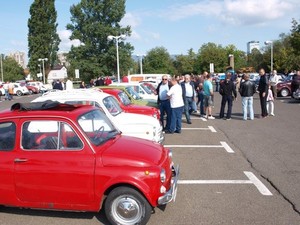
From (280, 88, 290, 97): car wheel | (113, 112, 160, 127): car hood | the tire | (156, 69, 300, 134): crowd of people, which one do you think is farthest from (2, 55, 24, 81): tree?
the tire

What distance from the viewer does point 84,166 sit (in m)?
4.58

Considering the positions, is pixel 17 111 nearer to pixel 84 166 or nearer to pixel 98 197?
pixel 84 166

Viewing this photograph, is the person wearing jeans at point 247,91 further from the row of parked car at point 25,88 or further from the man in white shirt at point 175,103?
the row of parked car at point 25,88

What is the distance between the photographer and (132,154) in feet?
15.5

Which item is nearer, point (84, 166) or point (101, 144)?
point (84, 166)

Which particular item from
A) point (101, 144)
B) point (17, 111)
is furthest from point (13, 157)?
point (101, 144)

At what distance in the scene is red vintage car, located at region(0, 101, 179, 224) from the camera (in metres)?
4.53

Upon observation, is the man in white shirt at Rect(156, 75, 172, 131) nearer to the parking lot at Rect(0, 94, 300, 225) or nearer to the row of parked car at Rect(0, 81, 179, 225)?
the parking lot at Rect(0, 94, 300, 225)

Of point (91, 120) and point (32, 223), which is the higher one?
point (91, 120)

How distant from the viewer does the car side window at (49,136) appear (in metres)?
4.80

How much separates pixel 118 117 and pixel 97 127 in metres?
3.00

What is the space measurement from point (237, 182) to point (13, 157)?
374 centimetres

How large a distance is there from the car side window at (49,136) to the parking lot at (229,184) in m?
1.01

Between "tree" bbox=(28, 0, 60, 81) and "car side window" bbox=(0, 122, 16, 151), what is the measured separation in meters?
64.9
